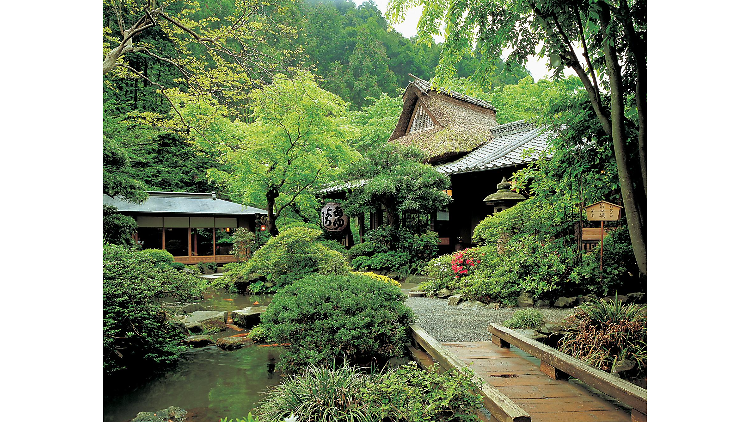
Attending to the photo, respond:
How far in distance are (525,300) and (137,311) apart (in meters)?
5.58

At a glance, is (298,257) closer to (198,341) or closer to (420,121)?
(198,341)

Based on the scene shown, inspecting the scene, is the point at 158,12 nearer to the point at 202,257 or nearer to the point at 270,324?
the point at 270,324

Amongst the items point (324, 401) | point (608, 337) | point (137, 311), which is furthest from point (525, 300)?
point (137, 311)

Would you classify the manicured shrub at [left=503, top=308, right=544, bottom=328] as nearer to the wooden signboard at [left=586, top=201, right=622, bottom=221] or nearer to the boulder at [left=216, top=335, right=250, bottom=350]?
the wooden signboard at [left=586, top=201, right=622, bottom=221]

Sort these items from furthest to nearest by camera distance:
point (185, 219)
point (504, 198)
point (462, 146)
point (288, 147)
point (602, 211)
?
1. point (185, 219)
2. point (462, 146)
3. point (288, 147)
4. point (504, 198)
5. point (602, 211)

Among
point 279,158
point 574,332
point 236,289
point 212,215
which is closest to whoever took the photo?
point 574,332

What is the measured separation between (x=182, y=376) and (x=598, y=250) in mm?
6198

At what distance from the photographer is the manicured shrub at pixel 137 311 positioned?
4.61m

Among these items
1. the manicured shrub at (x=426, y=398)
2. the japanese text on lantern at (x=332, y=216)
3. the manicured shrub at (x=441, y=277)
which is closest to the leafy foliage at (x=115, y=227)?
the japanese text on lantern at (x=332, y=216)

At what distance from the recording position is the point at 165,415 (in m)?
3.92

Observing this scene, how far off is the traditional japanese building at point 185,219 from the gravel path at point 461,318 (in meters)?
11.1
